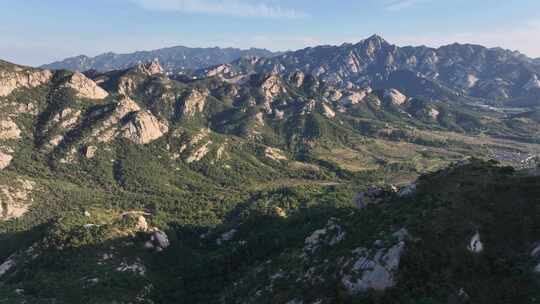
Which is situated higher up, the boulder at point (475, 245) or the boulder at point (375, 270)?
the boulder at point (475, 245)

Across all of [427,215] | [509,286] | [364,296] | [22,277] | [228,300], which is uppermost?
[427,215]

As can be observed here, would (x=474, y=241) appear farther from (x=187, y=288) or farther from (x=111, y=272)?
(x=111, y=272)

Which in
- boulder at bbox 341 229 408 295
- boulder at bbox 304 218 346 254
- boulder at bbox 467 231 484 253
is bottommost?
boulder at bbox 304 218 346 254

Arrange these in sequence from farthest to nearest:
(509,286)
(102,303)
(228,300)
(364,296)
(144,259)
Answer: (144,259), (102,303), (228,300), (364,296), (509,286)

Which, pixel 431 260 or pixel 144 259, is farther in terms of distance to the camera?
pixel 144 259

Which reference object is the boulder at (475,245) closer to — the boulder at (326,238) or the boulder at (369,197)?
the boulder at (326,238)

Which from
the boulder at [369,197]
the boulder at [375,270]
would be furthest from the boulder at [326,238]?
the boulder at [375,270]

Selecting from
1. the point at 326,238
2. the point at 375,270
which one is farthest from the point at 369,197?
the point at 375,270

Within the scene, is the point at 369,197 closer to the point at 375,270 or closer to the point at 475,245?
the point at 475,245

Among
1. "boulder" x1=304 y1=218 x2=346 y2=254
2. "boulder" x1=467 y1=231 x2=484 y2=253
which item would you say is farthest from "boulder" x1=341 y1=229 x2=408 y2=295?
"boulder" x1=304 y1=218 x2=346 y2=254

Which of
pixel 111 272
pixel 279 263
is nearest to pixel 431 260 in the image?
pixel 279 263

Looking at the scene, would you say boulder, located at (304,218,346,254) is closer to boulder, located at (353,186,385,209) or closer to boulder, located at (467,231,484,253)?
boulder, located at (353,186,385,209)
